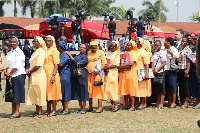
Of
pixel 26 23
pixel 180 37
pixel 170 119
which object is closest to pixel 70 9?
pixel 26 23

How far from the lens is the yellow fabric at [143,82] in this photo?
10.0m

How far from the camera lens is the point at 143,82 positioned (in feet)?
33.6

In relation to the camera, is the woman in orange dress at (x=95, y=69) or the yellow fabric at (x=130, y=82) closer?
the woman in orange dress at (x=95, y=69)

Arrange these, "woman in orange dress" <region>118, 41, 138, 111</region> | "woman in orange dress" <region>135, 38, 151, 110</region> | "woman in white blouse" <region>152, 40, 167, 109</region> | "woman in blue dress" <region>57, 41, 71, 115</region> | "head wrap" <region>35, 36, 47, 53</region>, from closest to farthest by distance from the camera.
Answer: "head wrap" <region>35, 36, 47, 53</region> < "woman in blue dress" <region>57, 41, 71, 115</region> < "woman in orange dress" <region>118, 41, 138, 111</region> < "woman in orange dress" <region>135, 38, 151, 110</region> < "woman in white blouse" <region>152, 40, 167, 109</region>

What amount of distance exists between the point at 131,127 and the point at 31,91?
250 centimetres

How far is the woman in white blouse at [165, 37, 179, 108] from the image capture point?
10.2 meters

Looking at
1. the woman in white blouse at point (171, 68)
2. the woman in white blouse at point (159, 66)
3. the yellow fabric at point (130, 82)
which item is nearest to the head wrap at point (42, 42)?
the yellow fabric at point (130, 82)

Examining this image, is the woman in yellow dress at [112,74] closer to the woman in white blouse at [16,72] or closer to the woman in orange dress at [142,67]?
the woman in orange dress at [142,67]

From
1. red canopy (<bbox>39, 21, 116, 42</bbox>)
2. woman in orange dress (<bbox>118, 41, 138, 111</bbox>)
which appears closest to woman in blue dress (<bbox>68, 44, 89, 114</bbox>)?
woman in orange dress (<bbox>118, 41, 138, 111</bbox>)

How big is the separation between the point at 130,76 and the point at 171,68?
1.11 metres

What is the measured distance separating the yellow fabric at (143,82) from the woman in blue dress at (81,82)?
4.78ft

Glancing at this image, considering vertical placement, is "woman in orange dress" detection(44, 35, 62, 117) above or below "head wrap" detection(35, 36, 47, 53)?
below

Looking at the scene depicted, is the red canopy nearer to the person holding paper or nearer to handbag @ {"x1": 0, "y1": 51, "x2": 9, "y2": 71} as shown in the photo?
the person holding paper

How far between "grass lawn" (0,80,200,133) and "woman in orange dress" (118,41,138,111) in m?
0.51
